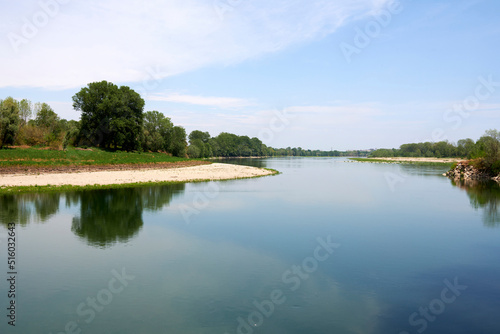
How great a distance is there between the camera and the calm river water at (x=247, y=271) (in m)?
8.50

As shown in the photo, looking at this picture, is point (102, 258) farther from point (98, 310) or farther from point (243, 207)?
point (243, 207)

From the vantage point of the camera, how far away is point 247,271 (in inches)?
467

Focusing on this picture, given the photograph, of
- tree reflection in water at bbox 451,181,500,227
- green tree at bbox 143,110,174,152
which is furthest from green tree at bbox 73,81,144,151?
tree reflection in water at bbox 451,181,500,227

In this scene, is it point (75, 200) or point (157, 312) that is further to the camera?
point (75, 200)

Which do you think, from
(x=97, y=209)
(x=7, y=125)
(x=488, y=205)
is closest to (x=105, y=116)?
(x=7, y=125)

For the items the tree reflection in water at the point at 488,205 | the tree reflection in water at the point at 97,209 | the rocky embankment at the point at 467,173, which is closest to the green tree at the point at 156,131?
the tree reflection in water at the point at 97,209

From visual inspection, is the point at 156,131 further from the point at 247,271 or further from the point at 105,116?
the point at 247,271

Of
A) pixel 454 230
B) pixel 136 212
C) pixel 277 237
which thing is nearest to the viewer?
pixel 277 237

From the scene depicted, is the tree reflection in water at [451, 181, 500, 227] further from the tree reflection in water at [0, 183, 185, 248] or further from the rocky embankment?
the rocky embankment

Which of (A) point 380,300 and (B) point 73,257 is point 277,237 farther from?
(B) point 73,257

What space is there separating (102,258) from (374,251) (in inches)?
460

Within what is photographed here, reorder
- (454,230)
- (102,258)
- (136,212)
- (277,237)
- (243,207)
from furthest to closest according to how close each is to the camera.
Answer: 1. (243,207)
2. (136,212)
3. (454,230)
4. (277,237)
5. (102,258)

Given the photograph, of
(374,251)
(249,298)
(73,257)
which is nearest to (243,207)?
(374,251)

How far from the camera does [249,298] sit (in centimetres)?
962
